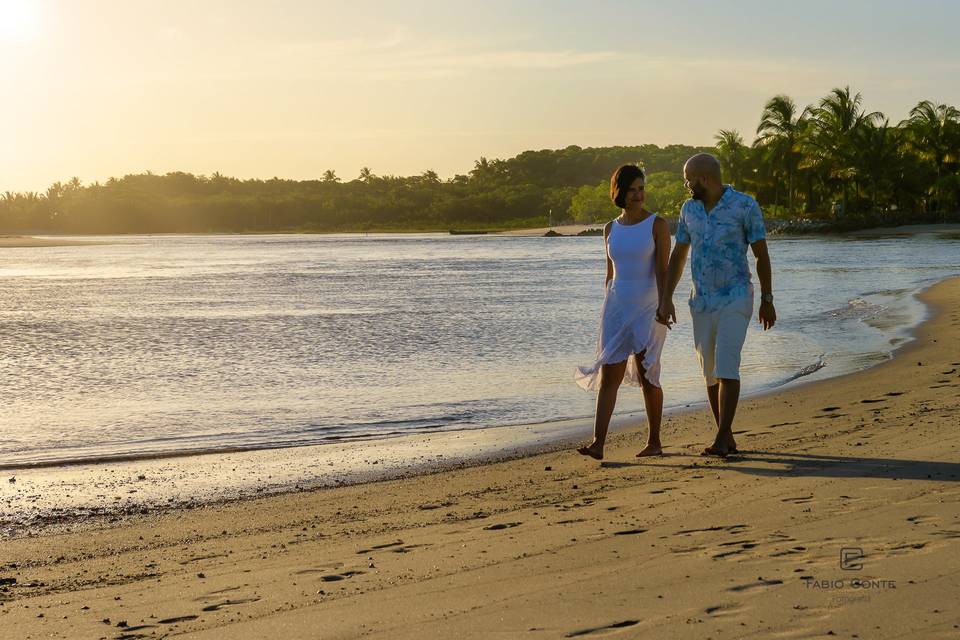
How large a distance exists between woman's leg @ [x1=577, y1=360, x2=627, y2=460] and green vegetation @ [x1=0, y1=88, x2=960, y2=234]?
70.9 metres

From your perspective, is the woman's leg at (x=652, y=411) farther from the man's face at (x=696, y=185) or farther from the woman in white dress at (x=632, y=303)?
the man's face at (x=696, y=185)

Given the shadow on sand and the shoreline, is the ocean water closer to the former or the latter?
the shoreline

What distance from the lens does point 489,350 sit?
14719mm

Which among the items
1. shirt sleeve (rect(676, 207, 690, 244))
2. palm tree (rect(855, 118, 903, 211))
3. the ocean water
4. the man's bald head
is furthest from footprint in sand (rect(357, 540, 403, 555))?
palm tree (rect(855, 118, 903, 211))

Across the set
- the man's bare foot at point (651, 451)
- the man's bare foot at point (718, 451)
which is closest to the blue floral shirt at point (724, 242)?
the man's bare foot at point (718, 451)

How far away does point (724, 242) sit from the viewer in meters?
6.32

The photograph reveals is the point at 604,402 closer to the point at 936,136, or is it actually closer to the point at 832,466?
the point at 832,466

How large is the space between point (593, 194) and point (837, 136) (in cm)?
7632

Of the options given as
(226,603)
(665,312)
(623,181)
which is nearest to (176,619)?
(226,603)

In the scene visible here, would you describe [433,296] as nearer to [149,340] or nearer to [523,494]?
[149,340]

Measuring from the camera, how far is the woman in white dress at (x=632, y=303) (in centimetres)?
652

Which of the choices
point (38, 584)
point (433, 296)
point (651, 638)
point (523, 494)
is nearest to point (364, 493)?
point (523, 494)

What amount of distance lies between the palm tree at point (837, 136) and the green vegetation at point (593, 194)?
10cm

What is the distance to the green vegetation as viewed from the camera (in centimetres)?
7494
